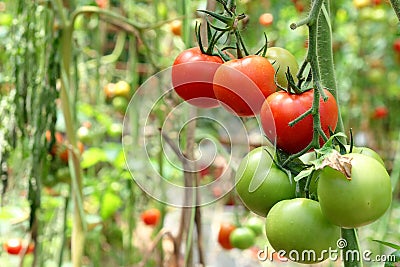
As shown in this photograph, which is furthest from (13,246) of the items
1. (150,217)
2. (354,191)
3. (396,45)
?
(396,45)

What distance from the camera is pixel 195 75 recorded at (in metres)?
0.51

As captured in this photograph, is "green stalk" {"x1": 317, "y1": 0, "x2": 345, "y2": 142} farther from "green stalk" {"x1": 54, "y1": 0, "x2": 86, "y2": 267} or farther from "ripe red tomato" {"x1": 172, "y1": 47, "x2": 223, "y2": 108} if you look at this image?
"green stalk" {"x1": 54, "y1": 0, "x2": 86, "y2": 267}

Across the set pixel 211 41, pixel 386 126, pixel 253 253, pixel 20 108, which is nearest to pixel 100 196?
pixel 20 108

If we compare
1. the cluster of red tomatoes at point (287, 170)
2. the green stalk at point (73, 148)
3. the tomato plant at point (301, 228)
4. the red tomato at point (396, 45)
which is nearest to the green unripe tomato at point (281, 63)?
the cluster of red tomatoes at point (287, 170)

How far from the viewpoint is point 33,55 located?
3.10 feet

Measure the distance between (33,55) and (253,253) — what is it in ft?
4.36

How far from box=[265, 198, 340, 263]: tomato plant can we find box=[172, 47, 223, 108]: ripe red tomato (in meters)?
0.13

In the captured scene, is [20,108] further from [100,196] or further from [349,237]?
[349,237]

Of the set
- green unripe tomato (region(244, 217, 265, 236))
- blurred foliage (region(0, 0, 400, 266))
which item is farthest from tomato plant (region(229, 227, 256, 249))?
blurred foliage (region(0, 0, 400, 266))

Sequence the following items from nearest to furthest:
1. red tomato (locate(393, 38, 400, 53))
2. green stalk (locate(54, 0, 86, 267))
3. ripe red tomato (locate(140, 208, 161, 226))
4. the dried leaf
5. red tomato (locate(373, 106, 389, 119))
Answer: the dried leaf, green stalk (locate(54, 0, 86, 267)), ripe red tomato (locate(140, 208, 161, 226)), red tomato (locate(393, 38, 400, 53)), red tomato (locate(373, 106, 389, 119))

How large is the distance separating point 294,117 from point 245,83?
56 millimetres

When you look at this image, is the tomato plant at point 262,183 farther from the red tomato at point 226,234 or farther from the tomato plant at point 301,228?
the red tomato at point 226,234

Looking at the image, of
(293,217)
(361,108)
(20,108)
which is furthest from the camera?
(361,108)

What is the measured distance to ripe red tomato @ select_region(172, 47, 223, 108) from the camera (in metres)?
0.51
